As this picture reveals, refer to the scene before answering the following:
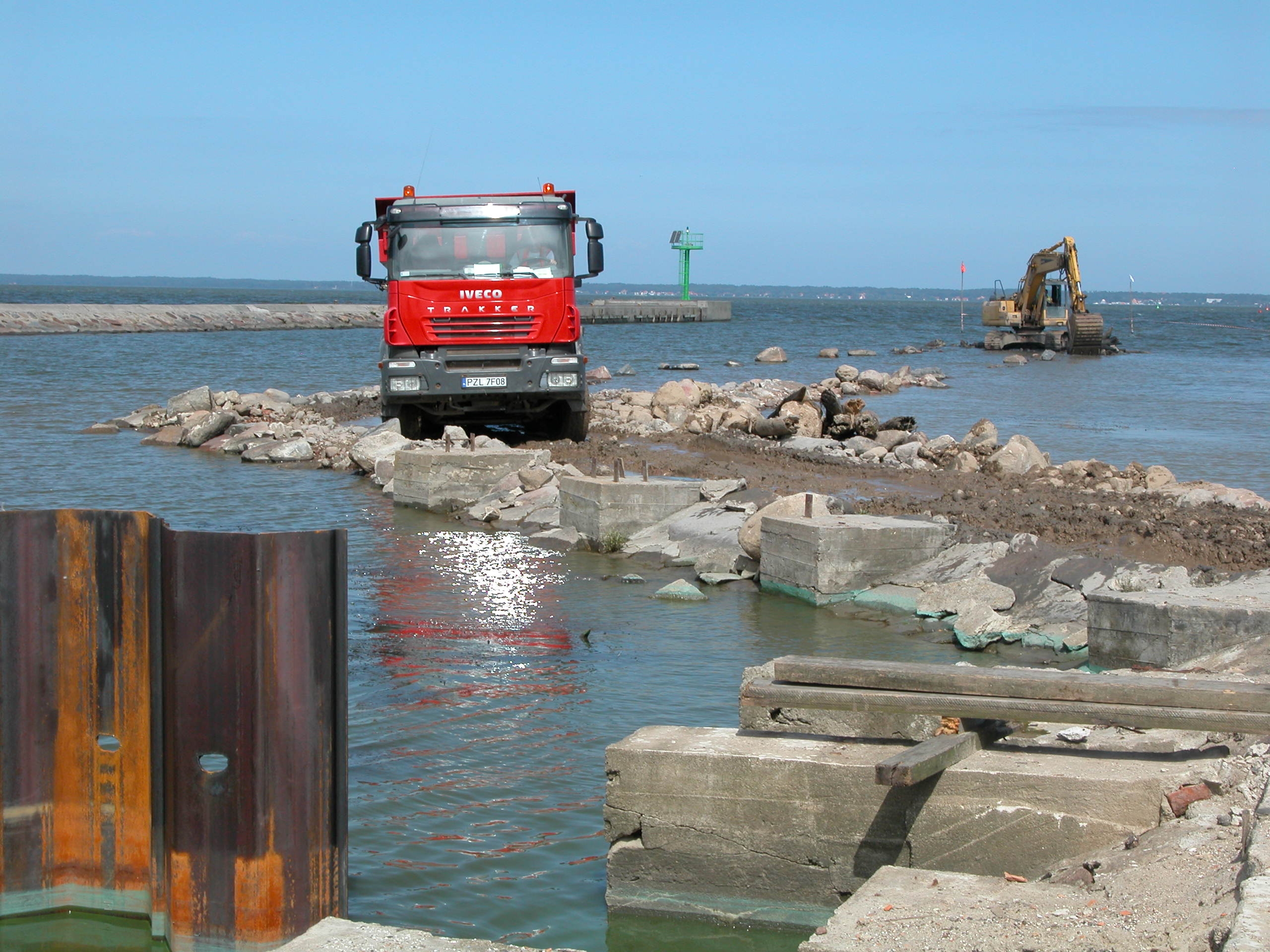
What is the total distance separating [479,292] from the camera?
50.2 ft

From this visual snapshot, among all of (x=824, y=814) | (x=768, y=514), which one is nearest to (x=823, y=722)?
(x=824, y=814)

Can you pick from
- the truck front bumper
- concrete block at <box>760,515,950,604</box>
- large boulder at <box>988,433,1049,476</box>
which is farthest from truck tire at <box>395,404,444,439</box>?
concrete block at <box>760,515,950,604</box>

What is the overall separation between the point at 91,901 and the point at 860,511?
28.1ft

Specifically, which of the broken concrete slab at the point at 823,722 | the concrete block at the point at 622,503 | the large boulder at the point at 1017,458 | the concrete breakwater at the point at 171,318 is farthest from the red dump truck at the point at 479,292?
the concrete breakwater at the point at 171,318

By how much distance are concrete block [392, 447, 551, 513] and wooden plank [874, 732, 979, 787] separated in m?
9.90

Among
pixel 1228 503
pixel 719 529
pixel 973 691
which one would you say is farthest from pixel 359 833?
pixel 1228 503

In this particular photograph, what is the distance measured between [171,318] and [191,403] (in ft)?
184

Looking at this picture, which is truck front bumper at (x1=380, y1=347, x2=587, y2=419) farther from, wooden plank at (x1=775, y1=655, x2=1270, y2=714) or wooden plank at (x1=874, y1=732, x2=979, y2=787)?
wooden plank at (x1=874, y1=732, x2=979, y2=787)

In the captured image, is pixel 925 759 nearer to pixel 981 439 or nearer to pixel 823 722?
pixel 823 722

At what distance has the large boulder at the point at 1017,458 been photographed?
1580 cm

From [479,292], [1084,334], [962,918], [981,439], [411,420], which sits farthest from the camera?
[1084,334]

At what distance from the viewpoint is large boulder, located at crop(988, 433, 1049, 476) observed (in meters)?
15.8

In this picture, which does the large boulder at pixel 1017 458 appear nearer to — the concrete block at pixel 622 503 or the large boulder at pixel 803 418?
the large boulder at pixel 803 418

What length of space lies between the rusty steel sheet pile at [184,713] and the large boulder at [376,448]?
12163 mm
